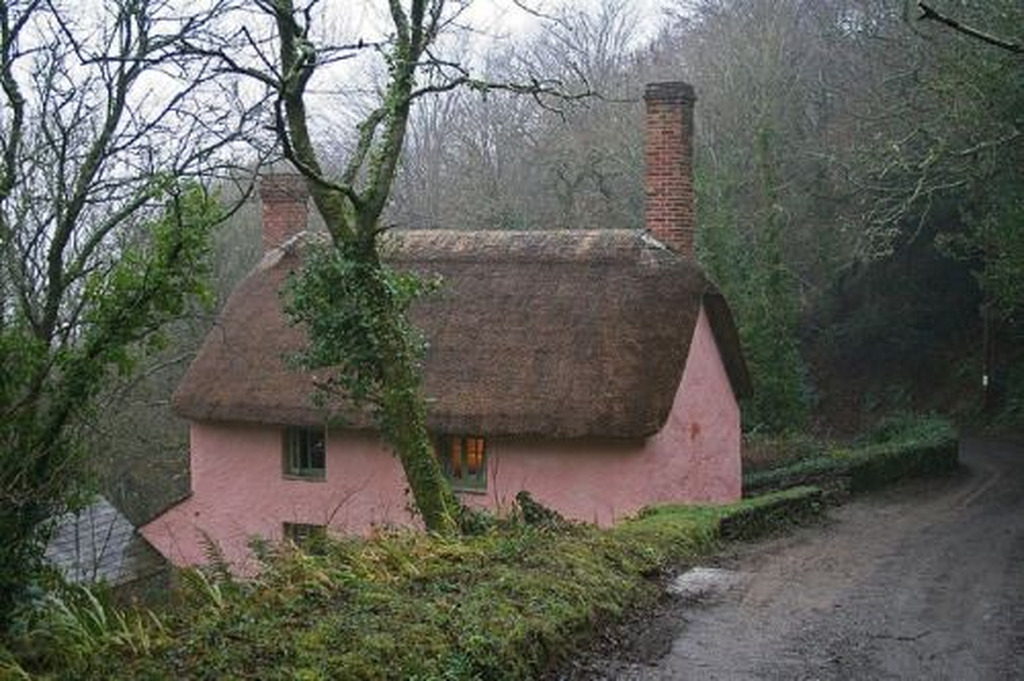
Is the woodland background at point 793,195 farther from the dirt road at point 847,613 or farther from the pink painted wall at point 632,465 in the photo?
the dirt road at point 847,613

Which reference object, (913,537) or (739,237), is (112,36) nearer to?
(913,537)

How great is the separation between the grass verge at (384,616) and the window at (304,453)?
10.2 m

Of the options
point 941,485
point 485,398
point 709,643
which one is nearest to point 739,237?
point 941,485

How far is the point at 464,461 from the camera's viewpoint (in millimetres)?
19141

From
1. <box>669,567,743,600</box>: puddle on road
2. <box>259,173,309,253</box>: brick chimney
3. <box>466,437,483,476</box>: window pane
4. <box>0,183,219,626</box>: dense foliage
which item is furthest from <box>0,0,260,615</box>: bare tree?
<box>259,173,309,253</box>: brick chimney

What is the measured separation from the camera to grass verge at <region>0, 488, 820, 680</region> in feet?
21.0

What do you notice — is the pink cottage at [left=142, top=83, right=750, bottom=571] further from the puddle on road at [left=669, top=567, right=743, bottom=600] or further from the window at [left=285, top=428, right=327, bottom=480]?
the puddle on road at [left=669, top=567, right=743, bottom=600]

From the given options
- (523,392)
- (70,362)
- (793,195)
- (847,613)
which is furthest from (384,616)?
(793,195)

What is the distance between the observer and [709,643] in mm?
8609

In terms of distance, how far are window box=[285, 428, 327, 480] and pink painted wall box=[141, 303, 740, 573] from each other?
6.2 inches

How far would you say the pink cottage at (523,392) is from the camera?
699 inches

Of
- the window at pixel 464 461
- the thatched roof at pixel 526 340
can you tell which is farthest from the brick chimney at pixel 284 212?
the window at pixel 464 461

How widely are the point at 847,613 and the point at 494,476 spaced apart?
24.4 feet

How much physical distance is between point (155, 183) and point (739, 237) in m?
22.9
